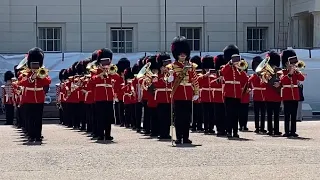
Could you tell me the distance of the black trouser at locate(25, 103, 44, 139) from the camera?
52.6 ft

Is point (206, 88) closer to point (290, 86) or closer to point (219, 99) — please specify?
point (219, 99)

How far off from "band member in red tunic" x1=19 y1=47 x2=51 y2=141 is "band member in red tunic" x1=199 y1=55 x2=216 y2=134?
355 centimetres

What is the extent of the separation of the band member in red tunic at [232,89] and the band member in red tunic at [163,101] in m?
1.09

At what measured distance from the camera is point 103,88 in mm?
15875

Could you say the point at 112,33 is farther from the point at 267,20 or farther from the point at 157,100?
the point at 157,100

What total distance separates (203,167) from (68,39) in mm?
24910

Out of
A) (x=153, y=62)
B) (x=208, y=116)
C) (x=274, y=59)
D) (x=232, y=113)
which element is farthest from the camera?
(x=208, y=116)

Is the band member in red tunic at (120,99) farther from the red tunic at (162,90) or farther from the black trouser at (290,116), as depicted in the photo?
the black trouser at (290,116)

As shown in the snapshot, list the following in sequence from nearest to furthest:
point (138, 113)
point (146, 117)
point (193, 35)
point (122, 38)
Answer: point (146, 117), point (138, 113), point (122, 38), point (193, 35)

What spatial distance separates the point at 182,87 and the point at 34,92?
3.04 metres

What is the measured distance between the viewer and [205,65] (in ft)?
59.7

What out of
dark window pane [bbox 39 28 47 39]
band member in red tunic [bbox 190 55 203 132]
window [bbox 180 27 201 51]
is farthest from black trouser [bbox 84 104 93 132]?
window [bbox 180 27 201 51]

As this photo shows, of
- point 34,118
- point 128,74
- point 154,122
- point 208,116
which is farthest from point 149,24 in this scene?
point 34,118

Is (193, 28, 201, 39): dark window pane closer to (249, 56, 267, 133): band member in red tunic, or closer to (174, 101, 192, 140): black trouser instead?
(249, 56, 267, 133): band member in red tunic
